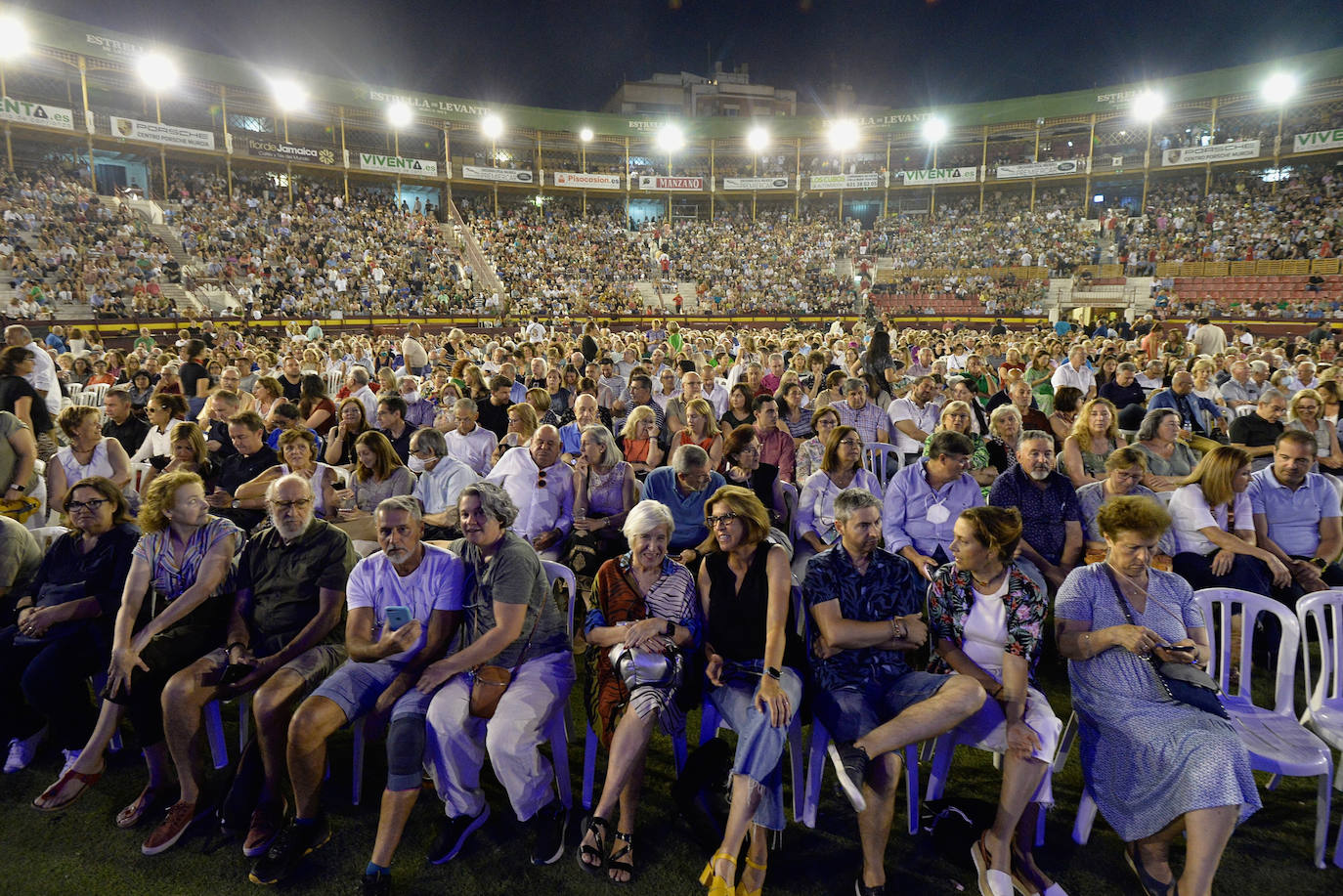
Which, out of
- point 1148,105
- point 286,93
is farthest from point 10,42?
point 1148,105

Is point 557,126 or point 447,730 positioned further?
point 557,126

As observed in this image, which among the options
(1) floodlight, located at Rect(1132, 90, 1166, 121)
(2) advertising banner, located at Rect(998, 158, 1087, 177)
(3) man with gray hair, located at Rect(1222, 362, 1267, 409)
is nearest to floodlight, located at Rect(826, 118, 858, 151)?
(2) advertising banner, located at Rect(998, 158, 1087, 177)

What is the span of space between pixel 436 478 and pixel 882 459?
366cm

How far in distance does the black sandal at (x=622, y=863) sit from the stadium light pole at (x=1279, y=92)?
1400 inches

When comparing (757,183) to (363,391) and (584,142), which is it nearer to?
(584,142)

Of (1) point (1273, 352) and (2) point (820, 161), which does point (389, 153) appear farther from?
(1) point (1273, 352)

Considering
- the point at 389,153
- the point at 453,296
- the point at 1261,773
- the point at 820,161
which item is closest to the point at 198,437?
the point at 1261,773

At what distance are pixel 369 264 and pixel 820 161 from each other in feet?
75.6

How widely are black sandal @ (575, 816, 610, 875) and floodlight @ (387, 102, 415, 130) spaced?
33.8 m

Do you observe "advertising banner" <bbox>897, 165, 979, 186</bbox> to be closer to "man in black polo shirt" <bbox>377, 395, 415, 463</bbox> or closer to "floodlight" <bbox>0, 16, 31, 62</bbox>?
"floodlight" <bbox>0, 16, 31, 62</bbox>

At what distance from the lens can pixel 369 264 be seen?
25.3m

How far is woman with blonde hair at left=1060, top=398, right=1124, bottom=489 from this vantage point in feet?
16.4

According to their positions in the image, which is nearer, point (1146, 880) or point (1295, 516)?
point (1146, 880)

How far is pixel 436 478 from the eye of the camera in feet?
15.8
